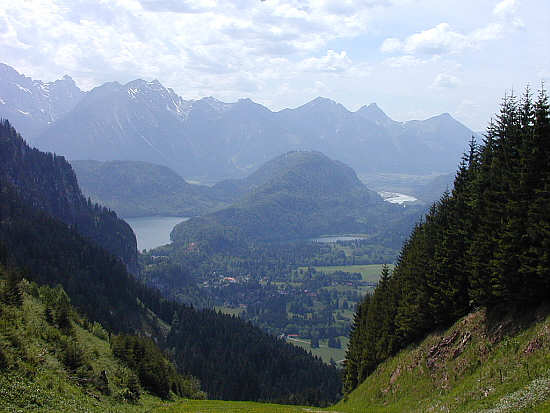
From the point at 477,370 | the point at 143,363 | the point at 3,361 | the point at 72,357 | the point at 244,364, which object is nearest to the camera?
the point at 3,361

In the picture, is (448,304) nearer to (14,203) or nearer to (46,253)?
(46,253)

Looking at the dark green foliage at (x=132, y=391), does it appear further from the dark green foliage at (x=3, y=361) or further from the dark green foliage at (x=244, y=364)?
the dark green foliage at (x=244, y=364)

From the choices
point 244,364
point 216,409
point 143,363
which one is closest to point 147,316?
point 244,364

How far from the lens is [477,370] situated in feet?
99.7

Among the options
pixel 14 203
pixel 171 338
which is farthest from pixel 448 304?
pixel 14 203

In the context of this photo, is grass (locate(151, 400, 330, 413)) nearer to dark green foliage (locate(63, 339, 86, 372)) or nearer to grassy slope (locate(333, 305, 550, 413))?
dark green foliage (locate(63, 339, 86, 372))

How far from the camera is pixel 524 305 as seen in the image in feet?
103

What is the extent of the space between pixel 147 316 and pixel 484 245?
11903 cm

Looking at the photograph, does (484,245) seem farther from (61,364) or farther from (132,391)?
(61,364)

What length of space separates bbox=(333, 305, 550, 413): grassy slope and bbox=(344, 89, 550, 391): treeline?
7.77 feet

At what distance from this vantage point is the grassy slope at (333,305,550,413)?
22859mm

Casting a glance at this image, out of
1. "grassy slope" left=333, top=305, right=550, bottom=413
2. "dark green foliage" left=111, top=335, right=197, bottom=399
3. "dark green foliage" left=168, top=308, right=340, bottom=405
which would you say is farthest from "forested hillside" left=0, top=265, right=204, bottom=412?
"dark green foliage" left=168, top=308, right=340, bottom=405

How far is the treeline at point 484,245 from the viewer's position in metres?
30.6

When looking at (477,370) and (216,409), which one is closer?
(477,370)
